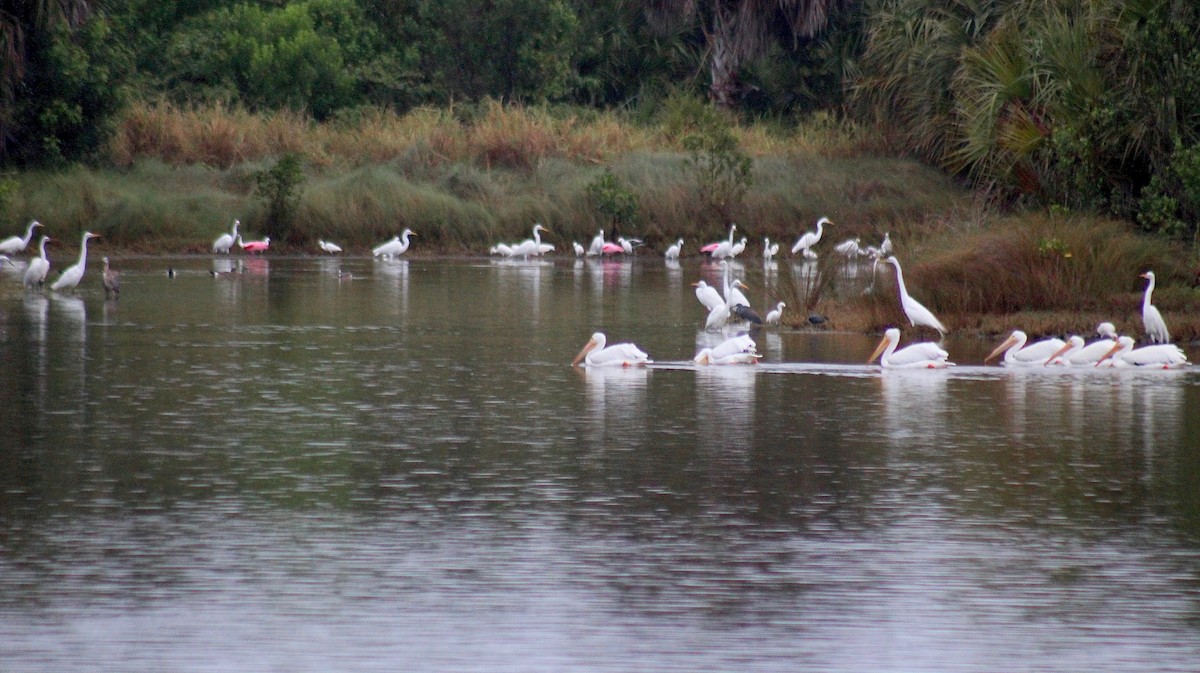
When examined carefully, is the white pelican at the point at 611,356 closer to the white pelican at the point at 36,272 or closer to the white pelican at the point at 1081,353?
the white pelican at the point at 1081,353

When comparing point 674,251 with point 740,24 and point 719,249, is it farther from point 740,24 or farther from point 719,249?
point 740,24

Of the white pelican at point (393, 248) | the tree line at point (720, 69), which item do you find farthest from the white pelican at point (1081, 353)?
the white pelican at point (393, 248)

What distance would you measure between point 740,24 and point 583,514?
121 feet

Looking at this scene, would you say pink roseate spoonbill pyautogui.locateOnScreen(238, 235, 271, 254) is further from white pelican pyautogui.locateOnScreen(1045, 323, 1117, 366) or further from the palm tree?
white pelican pyautogui.locateOnScreen(1045, 323, 1117, 366)

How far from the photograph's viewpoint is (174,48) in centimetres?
4672

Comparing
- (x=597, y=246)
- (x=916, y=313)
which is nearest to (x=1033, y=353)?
(x=916, y=313)

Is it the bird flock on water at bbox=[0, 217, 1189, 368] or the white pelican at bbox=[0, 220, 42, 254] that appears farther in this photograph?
the white pelican at bbox=[0, 220, 42, 254]

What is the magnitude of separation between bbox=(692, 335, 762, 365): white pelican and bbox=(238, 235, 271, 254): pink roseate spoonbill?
19.5m

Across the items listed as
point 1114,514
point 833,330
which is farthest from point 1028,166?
point 1114,514

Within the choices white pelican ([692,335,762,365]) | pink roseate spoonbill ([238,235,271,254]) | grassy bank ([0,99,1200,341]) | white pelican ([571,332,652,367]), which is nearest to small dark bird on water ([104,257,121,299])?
pink roseate spoonbill ([238,235,271,254])

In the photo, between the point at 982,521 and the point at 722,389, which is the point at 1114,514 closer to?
the point at 982,521

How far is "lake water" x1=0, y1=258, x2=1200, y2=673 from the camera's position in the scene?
7152mm

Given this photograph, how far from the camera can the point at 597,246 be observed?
123 ft

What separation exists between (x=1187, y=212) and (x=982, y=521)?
1375 cm
